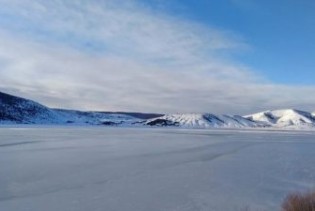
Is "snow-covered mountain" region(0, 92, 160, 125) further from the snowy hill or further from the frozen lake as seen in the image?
the frozen lake

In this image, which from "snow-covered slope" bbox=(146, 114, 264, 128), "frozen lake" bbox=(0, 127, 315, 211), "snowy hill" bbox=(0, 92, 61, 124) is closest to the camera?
"frozen lake" bbox=(0, 127, 315, 211)

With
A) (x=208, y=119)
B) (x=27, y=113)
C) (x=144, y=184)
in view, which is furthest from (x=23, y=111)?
(x=144, y=184)

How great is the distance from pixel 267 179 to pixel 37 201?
20.6ft

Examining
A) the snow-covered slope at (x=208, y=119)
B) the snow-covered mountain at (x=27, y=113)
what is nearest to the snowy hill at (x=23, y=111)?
the snow-covered mountain at (x=27, y=113)

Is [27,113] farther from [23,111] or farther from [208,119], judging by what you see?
[208,119]

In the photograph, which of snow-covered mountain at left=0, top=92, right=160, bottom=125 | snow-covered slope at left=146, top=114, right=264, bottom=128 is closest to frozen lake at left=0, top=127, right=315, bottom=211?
snow-covered mountain at left=0, top=92, right=160, bottom=125

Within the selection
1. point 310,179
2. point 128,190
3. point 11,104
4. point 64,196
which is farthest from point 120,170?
point 11,104

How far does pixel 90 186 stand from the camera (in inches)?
386

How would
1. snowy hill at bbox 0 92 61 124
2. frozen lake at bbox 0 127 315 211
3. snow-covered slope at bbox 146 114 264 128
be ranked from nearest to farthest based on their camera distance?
frozen lake at bbox 0 127 315 211 → snowy hill at bbox 0 92 61 124 → snow-covered slope at bbox 146 114 264 128

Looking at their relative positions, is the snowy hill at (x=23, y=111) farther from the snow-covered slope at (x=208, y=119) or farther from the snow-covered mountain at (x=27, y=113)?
the snow-covered slope at (x=208, y=119)

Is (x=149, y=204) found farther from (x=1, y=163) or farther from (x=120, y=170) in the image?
(x=1, y=163)

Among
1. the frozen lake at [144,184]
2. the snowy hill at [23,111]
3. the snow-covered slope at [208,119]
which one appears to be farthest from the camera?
the snow-covered slope at [208,119]

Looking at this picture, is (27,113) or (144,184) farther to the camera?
(27,113)

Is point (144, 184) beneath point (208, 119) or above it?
beneath
